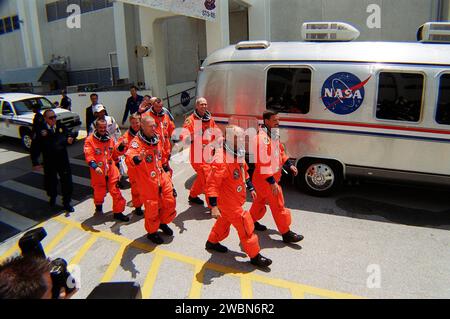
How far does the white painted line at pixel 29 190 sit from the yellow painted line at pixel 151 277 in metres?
2.97

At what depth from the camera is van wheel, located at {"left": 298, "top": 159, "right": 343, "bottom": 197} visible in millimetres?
6074

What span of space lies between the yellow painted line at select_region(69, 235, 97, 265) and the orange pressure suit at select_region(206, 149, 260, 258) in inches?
83.9

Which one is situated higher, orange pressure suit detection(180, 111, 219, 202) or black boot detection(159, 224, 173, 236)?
orange pressure suit detection(180, 111, 219, 202)

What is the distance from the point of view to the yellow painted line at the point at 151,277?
12.4 feet

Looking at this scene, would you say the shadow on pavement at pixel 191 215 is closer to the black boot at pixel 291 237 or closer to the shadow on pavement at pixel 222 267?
the shadow on pavement at pixel 222 267

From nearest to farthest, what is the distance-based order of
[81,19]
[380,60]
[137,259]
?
1. [137,259]
2. [380,60]
3. [81,19]

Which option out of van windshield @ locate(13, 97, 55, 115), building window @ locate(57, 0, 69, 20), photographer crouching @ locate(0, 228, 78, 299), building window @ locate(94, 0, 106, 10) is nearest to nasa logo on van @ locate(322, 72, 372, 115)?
photographer crouching @ locate(0, 228, 78, 299)

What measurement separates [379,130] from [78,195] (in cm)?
592

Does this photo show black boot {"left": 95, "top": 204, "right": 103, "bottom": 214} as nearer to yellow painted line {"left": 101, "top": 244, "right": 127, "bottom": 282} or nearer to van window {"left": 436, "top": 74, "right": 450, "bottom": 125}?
yellow painted line {"left": 101, "top": 244, "right": 127, "bottom": 282}

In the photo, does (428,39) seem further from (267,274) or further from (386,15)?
(386,15)
